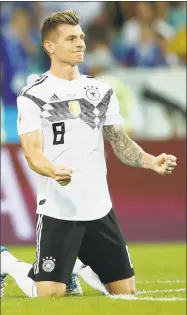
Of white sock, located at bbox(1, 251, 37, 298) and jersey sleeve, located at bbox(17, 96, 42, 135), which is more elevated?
jersey sleeve, located at bbox(17, 96, 42, 135)

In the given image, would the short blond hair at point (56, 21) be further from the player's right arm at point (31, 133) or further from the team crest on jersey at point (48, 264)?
the team crest on jersey at point (48, 264)

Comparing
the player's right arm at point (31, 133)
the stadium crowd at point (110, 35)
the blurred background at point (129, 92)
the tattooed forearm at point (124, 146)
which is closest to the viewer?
the player's right arm at point (31, 133)

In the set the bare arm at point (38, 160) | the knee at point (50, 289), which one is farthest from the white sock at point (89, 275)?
the bare arm at point (38, 160)

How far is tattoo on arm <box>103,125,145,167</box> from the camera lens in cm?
809

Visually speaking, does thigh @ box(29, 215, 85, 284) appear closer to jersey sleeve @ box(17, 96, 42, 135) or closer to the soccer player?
the soccer player

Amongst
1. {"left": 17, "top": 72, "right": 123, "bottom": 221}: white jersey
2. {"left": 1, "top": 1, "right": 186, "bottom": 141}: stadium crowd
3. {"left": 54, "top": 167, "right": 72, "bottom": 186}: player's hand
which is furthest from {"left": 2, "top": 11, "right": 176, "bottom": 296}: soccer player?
{"left": 1, "top": 1, "right": 186, "bottom": 141}: stadium crowd

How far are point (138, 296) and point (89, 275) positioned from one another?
61 centimetres

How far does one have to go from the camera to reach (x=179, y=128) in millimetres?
15945

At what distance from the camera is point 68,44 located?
796 centimetres

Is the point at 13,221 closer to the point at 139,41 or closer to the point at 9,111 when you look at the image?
the point at 9,111

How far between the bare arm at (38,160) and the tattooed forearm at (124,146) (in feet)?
2.37

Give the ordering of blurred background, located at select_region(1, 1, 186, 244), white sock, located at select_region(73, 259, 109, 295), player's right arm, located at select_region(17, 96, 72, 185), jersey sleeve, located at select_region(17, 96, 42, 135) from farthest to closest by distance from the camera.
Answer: blurred background, located at select_region(1, 1, 186, 244) → white sock, located at select_region(73, 259, 109, 295) → jersey sleeve, located at select_region(17, 96, 42, 135) → player's right arm, located at select_region(17, 96, 72, 185)

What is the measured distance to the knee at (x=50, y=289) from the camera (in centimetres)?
783

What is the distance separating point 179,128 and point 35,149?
8527mm
